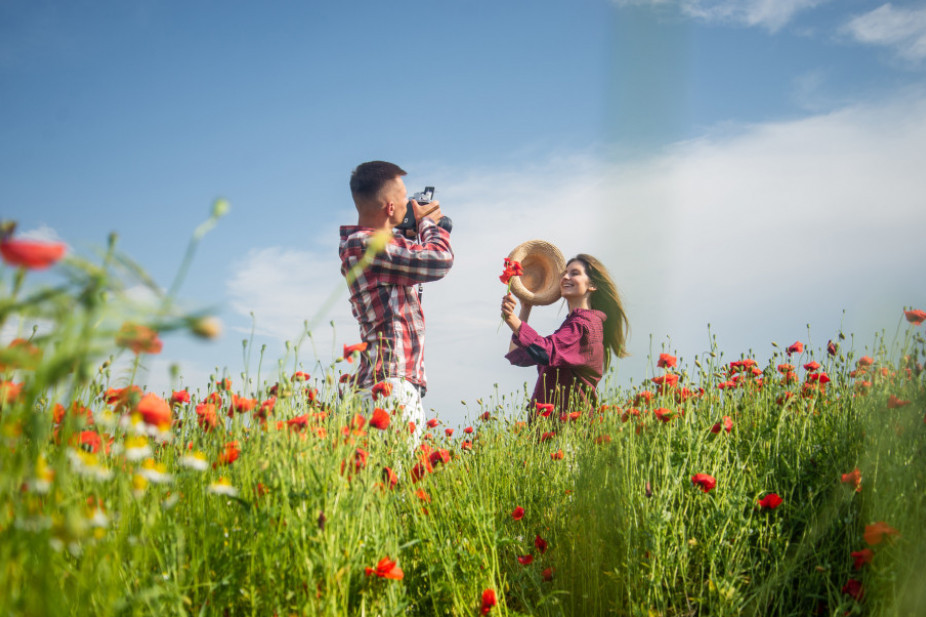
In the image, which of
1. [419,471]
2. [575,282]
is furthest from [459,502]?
[575,282]

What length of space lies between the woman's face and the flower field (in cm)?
237

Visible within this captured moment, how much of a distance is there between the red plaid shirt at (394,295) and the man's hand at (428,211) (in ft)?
0.76

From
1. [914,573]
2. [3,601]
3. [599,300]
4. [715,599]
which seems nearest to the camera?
[3,601]

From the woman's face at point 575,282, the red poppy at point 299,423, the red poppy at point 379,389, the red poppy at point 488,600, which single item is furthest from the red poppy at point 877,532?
the woman's face at point 575,282

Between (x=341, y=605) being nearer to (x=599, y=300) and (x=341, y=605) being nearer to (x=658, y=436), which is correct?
(x=658, y=436)

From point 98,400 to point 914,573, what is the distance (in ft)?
9.69

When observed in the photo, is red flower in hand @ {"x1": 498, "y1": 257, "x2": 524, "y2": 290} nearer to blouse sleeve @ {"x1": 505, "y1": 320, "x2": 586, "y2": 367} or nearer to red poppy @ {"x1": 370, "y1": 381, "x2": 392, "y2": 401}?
blouse sleeve @ {"x1": 505, "y1": 320, "x2": 586, "y2": 367}

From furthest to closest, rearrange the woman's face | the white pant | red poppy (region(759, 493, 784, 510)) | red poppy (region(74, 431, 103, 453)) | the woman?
the woman's face < the woman < the white pant < red poppy (region(759, 493, 784, 510)) < red poppy (region(74, 431, 103, 453))

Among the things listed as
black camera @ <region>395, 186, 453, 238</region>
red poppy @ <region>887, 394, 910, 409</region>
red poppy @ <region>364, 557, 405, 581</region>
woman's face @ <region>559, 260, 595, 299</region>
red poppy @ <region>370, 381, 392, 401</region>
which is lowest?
red poppy @ <region>364, 557, 405, 581</region>

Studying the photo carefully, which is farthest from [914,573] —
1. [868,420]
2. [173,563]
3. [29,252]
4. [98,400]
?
[98,400]

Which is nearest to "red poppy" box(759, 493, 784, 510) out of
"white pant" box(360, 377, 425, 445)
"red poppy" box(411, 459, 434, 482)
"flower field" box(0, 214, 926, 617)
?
"flower field" box(0, 214, 926, 617)

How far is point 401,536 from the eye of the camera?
253 centimetres

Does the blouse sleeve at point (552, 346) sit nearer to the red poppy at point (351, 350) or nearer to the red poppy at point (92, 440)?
the red poppy at point (351, 350)

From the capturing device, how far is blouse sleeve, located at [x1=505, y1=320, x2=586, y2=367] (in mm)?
5469
